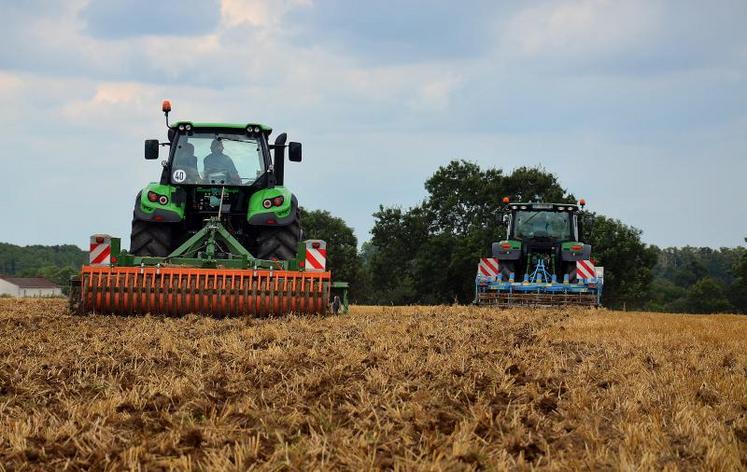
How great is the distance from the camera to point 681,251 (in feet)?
376

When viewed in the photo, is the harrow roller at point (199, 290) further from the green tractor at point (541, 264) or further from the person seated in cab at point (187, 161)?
the green tractor at point (541, 264)

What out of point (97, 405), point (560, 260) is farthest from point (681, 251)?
point (97, 405)

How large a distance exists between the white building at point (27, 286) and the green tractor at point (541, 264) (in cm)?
8450

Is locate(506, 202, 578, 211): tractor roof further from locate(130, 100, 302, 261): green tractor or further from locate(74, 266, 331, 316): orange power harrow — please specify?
locate(74, 266, 331, 316): orange power harrow

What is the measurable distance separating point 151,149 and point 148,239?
3.84 ft

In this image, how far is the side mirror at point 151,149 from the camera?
1136 centimetres

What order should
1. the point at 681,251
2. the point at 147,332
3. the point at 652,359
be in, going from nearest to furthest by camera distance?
the point at 652,359 < the point at 147,332 < the point at 681,251

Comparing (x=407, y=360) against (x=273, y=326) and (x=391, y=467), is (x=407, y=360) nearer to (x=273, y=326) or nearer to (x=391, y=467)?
(x=391, y=467)

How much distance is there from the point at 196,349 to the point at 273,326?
6.70 ft

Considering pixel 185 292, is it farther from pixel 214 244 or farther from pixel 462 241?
pixel 462 241

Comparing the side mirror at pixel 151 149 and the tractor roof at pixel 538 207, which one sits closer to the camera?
the side mirror at pixel 151 149

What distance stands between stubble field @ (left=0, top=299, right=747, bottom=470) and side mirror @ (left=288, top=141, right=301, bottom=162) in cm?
459

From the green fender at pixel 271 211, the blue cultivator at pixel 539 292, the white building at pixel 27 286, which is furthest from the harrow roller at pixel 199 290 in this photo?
the white building at pixel 27 286

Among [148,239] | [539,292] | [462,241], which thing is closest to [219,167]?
[148,239]
